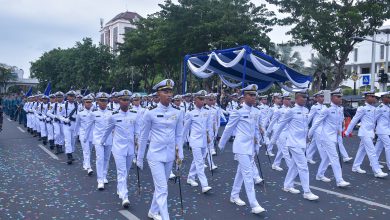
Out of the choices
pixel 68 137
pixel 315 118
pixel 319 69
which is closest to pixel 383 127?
pixel 315 118

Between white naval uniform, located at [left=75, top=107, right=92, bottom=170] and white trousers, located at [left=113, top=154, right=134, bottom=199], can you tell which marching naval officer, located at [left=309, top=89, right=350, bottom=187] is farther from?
white naval uniform, located at [left=75, top=107, right=92, bottom=170]

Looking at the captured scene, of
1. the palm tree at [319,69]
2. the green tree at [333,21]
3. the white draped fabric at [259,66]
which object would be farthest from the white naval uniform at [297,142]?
the palm tree at [319,69]

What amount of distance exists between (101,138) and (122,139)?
3.27 feet

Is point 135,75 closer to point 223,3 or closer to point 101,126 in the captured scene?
point 223,3

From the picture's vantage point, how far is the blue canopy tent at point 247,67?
1766 cm

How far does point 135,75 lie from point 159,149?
42.8 metres

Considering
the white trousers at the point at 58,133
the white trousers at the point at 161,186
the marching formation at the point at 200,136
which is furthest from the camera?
the white trousers at the point at 58,133

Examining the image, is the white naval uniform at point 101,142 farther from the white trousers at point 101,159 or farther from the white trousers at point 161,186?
the white trousers at point 161,186

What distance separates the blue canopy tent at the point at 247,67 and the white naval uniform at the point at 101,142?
8373mm

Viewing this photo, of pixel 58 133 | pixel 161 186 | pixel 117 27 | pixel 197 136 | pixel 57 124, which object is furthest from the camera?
pixel 117 27

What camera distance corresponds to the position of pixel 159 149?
244 inches

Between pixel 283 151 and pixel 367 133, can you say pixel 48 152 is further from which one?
pixel 367 133

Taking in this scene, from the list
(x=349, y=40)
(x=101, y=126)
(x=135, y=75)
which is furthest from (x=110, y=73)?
(x=101, y=126)

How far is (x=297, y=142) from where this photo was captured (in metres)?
8.09
